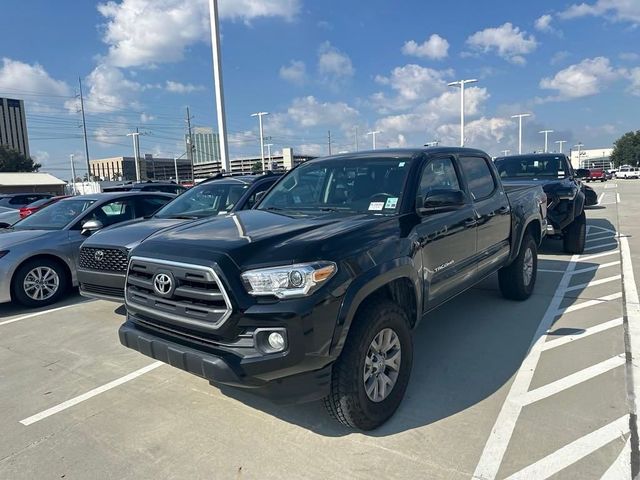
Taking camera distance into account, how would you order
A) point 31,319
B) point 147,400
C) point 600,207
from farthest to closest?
point 600,207, point 31,319, point 147,400

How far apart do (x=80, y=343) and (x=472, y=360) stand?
400 cm

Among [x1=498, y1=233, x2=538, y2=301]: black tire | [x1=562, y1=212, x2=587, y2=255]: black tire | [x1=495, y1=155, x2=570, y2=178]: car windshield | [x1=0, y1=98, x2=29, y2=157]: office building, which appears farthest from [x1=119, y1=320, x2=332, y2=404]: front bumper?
[x1=0, y1=98, x2=29, y2=157]: office building

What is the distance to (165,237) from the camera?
10.8 feet

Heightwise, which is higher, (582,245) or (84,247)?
(84,247)

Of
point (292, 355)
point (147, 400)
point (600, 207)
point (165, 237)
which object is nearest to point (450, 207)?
point (292, 355)

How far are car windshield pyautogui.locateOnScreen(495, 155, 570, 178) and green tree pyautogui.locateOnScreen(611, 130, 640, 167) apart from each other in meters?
90.8

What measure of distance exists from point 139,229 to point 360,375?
12.6 feet

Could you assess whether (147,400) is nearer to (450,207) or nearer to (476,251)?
(450,207)

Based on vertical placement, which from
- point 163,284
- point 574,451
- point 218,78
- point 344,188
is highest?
point 218,78

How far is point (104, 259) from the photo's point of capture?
535 cm

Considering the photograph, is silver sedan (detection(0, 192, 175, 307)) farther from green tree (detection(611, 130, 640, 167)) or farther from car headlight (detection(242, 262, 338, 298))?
green tree (detection(611, 130, 640, 167))

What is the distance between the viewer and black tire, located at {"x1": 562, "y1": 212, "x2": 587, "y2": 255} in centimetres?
883

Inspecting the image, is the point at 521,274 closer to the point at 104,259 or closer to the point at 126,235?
the point at 126,235

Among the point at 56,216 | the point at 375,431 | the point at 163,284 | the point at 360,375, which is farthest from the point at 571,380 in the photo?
the point at 56,216
